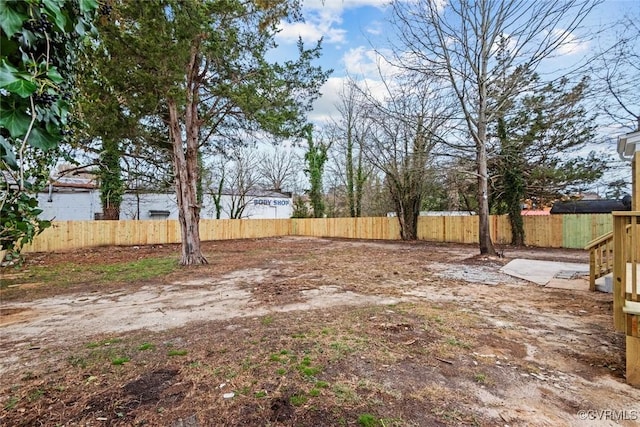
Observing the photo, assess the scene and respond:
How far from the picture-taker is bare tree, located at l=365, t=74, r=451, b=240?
10.6 meters

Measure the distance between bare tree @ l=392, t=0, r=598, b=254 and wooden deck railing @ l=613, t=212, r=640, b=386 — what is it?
273 inches

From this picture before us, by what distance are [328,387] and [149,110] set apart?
6.95 meters

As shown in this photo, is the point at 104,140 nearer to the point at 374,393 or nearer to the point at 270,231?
the point at 374,393

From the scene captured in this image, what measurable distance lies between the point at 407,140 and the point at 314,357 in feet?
42.0

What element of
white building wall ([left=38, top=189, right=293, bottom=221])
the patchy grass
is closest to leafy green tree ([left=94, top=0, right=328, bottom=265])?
the patchy grass

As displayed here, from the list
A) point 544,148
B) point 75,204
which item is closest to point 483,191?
point 544,148

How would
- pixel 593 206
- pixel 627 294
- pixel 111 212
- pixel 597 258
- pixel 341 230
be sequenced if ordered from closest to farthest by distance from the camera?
pixel 627 294, pixel 597 258, pixel 593 206, pixel 111 212, pixel 341 230

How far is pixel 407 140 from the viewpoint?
546 inches

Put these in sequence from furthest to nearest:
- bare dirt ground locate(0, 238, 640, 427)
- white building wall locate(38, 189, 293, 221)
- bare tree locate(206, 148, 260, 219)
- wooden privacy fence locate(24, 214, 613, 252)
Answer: bare tree locate(206, 148, 260, 219), white building wall locate(38, 189, 293, 221), wooden privacy fence locate(24, 214, 613, 252), bare dirt ground locate(0, 238, 640, 427)

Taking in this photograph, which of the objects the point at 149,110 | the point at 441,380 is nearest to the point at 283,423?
the point at 441,380

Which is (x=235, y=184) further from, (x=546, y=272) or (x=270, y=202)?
(x=546, y=272)

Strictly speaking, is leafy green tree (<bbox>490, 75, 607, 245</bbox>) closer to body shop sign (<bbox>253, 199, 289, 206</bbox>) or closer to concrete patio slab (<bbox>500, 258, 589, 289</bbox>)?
concrete patio slab (<bbox>500, 258, 589, 289</bbox>)

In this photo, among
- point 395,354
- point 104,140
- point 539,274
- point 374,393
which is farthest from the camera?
point 104,140

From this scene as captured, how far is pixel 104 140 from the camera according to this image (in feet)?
22.5
